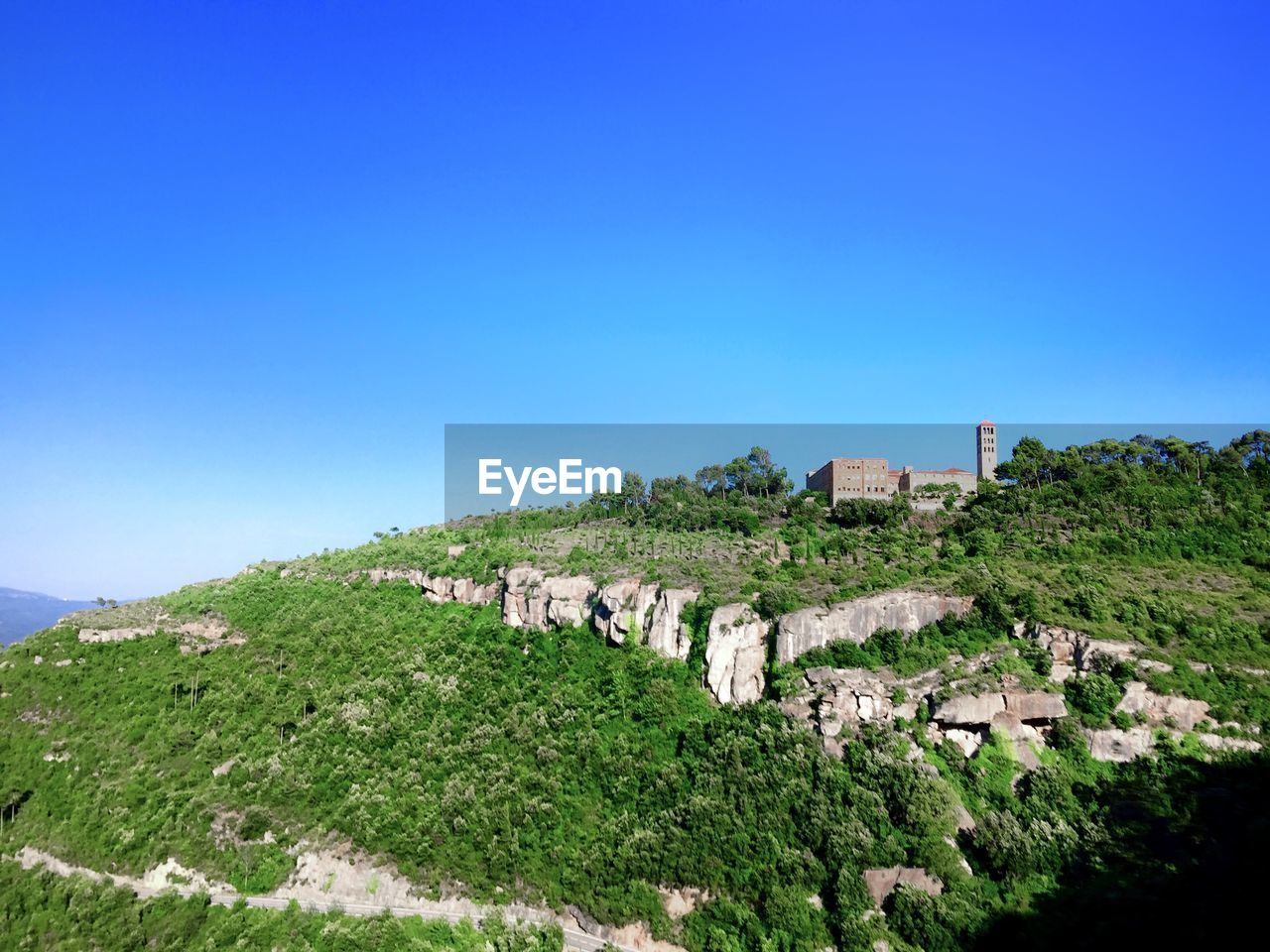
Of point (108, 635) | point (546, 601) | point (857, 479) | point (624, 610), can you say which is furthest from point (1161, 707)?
point (108, 635)

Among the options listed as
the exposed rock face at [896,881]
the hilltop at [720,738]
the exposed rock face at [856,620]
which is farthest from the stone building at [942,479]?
the exposed rock face at [896,881]

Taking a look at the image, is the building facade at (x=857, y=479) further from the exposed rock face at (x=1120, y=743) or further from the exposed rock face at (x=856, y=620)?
the exposed rock face at (x=1120, y=743)

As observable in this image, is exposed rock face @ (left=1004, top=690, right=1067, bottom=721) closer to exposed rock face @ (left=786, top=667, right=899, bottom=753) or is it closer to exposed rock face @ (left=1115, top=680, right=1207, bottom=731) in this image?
exposed rock face @ (left=1115, top=680, right=1207, bottom=731)

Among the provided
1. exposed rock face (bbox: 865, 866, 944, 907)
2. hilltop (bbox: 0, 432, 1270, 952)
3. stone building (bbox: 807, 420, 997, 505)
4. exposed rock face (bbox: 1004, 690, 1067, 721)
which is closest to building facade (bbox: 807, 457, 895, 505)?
stone building (bbox: 807, 420, 997, 505)

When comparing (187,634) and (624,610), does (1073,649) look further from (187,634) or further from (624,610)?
(187,634)

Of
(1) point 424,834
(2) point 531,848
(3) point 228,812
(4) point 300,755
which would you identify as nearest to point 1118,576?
(2) point 531,848
